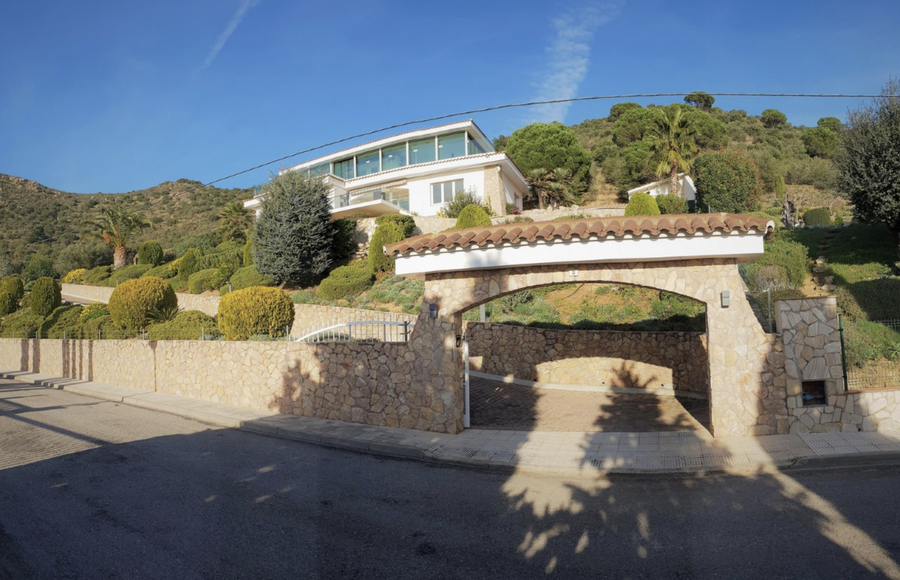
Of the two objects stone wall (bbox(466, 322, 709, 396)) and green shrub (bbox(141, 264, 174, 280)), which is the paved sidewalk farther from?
green shrub (bbox(141, 264, 174, 280))

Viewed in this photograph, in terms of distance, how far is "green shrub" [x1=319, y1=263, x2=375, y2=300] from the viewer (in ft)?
84.8

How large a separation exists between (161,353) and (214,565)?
14.1m

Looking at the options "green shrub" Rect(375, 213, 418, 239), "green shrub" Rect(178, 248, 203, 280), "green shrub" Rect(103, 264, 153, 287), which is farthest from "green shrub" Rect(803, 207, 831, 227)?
"green shrub" Rect(103, 264, 153, 287)

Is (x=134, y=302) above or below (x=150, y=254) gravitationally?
below

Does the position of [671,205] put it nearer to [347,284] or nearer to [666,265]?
[347,284]

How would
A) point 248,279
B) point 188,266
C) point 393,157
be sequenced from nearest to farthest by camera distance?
1. point 248,279
2. point 188,266
3. point 393,157

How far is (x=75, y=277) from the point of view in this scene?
49344mm

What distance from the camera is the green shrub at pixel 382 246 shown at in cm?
2689

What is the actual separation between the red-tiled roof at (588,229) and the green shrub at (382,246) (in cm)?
1679

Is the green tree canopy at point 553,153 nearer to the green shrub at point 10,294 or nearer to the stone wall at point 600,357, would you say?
the stone wall at point 600,357

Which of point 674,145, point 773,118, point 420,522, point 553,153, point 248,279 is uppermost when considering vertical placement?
point 773,118

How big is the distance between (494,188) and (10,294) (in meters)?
36.9

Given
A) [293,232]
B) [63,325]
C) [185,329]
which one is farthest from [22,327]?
[185,329]

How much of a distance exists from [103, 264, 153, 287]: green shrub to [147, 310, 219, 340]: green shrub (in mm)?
28521
